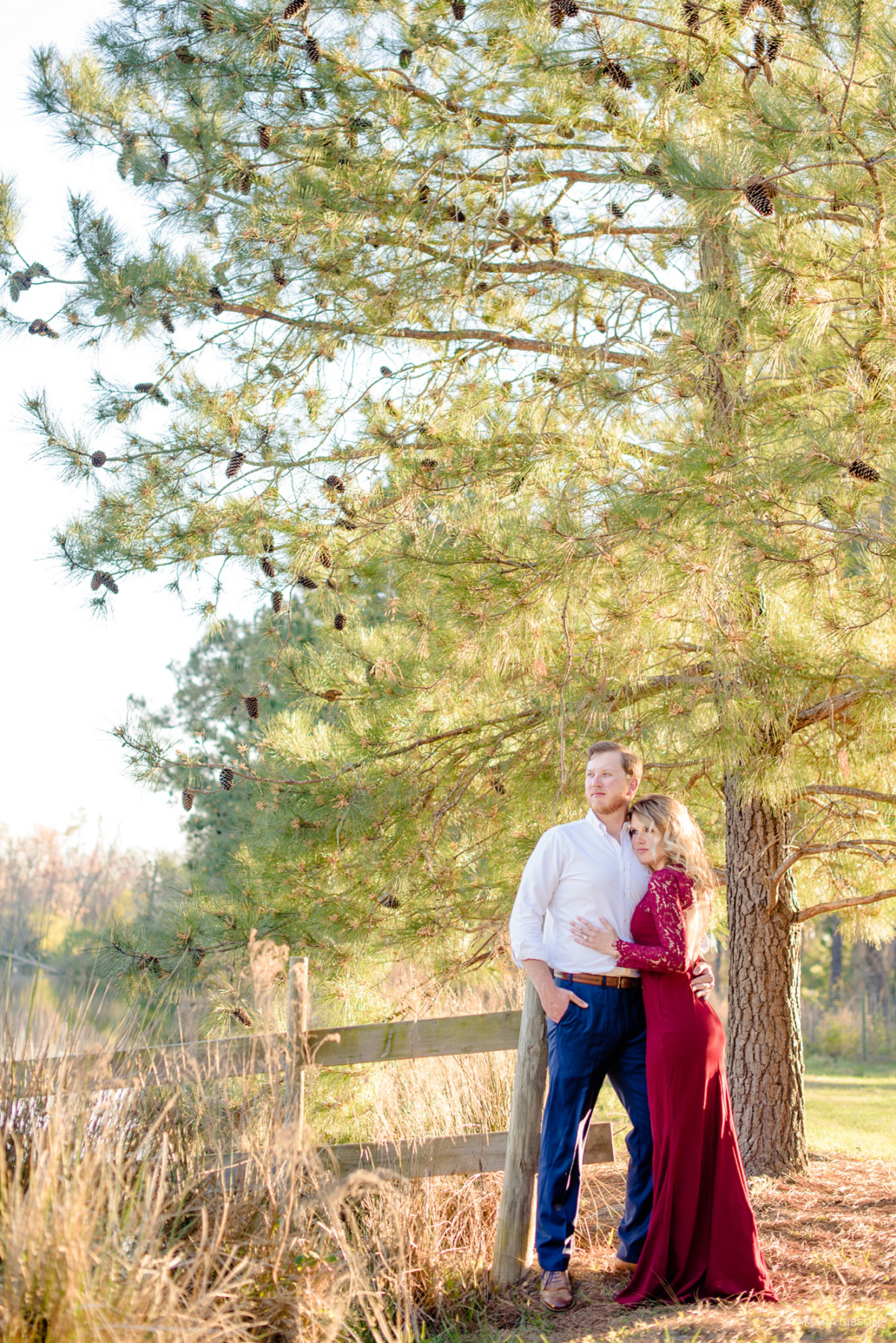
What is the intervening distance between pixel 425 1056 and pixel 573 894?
3.01 ft

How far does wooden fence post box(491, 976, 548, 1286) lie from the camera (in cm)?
334

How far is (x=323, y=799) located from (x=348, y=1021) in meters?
1.48

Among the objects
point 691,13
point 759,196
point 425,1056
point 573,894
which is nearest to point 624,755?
point 573,894

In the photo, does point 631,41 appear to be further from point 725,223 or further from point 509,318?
point 509,318

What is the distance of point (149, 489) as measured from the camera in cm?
454

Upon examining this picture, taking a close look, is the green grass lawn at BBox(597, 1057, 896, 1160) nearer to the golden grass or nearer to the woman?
the golden grass

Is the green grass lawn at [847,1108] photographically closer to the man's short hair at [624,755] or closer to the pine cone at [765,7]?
the man's short hair at [624,755]

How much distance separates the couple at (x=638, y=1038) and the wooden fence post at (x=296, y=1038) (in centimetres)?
87

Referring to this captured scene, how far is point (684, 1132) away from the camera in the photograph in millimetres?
2990

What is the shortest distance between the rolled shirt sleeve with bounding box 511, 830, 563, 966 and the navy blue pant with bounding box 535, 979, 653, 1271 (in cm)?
14

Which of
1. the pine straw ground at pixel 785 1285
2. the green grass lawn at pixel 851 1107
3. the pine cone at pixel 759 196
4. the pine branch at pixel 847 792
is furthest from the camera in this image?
the green grass lawn at pixel 851 1107

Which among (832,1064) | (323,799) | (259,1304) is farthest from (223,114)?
(832,1064)

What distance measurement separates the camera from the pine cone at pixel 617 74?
3.78m

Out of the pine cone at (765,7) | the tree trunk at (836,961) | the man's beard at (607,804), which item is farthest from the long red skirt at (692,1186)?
the tree trunk at (836,961)
